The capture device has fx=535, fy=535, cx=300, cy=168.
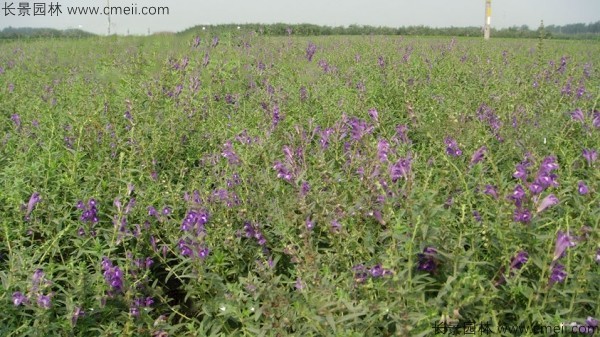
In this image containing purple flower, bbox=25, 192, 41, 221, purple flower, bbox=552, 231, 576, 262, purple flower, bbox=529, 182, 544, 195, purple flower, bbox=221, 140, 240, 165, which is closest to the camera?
purple flower, bbox=552, 231, 576, 262

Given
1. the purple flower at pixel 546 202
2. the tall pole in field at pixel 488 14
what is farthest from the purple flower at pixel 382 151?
the tall pole in field at pixel 488 14

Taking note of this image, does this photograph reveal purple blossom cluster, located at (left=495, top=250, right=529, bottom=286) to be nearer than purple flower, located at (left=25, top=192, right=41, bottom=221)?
Yes

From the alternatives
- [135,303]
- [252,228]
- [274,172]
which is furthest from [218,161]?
[135,303]

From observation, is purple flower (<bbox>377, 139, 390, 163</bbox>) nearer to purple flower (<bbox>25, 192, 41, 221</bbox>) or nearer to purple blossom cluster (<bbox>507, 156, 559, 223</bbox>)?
purple blossom cluster (<bbox>507, 156, 559, 223</bbox>)

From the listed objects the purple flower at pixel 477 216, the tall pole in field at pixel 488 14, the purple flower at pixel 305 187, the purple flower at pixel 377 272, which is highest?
the tall pole in field at pixel 488 14

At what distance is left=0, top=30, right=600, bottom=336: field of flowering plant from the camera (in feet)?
7.35

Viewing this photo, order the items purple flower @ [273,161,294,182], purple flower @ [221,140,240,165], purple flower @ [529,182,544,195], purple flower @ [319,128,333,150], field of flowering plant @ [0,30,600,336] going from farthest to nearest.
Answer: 1. purple flower @ [319,128,333,150]
2. purple flower @ [221,140,240,165]
3. purple flower @ [273,161,294,182]
4. purple flower @ [529,182,544,195]
5. field of flowering plant @ [0,30,600,336]

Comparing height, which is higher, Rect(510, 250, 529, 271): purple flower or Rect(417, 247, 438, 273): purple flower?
Rect(510, 250, 529, 271): purple flower

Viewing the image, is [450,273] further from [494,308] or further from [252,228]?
[252,228]

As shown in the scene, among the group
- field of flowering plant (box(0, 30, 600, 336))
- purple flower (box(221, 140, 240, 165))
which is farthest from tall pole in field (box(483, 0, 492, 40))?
purple flower (box(221, 140, 240, 165))

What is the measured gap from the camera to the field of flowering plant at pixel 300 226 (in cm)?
224

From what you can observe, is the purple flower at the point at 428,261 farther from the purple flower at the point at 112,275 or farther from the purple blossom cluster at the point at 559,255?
the purple flower at the point at 112,275

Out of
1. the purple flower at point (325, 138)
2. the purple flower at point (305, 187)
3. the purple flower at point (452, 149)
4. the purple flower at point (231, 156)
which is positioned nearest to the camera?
the purple flower at point (305, 187)

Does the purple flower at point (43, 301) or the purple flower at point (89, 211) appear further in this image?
the purple flower at point (89, 211)
